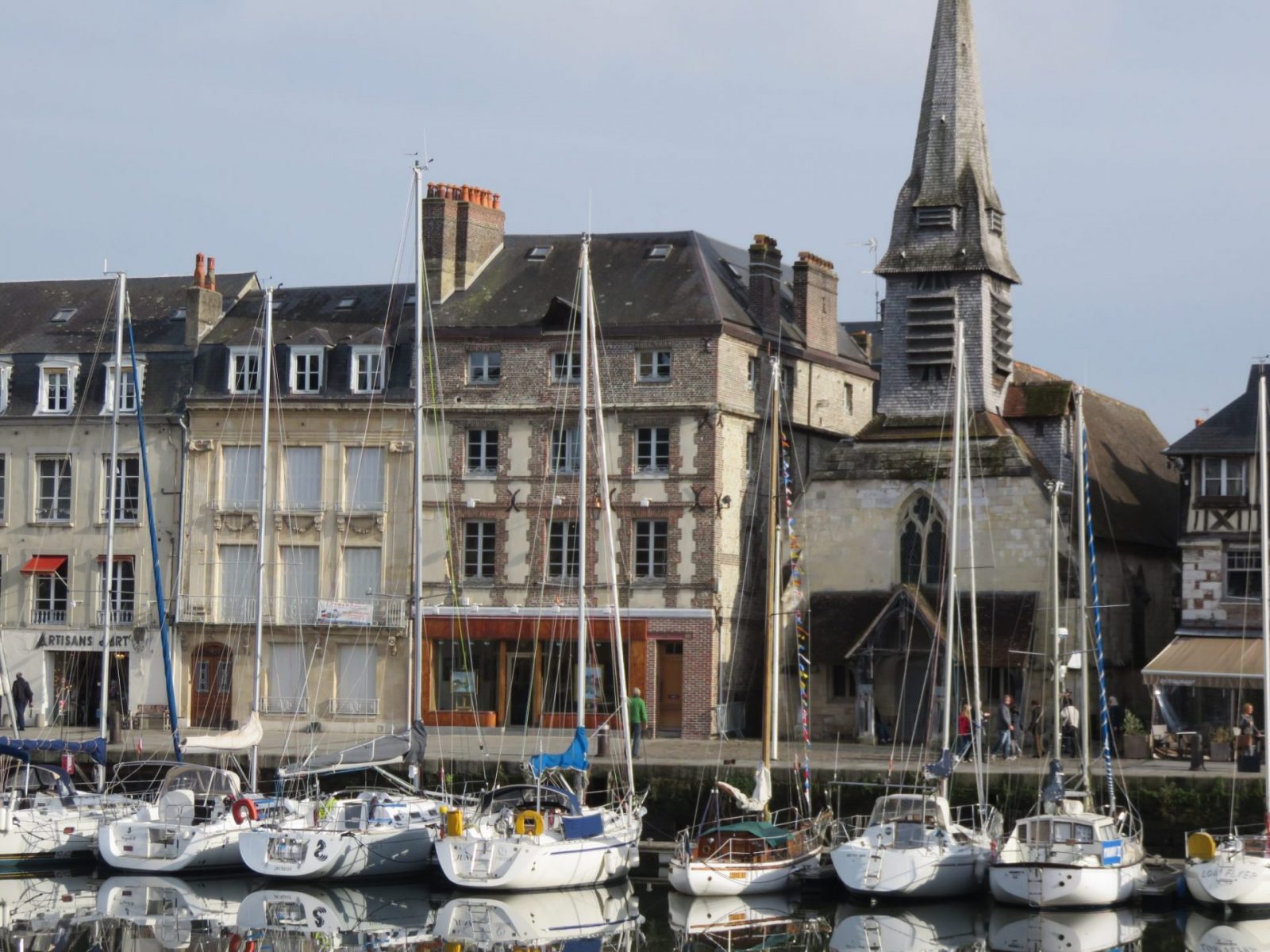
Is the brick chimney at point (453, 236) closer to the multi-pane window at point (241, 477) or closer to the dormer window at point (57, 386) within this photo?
the multi-pane window at point (241, 477)

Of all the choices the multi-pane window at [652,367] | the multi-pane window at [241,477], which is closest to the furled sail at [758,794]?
the multi-pane window at [652,367]

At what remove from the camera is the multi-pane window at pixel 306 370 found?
164ft

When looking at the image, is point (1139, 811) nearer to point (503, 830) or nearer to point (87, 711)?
point (503, 830)

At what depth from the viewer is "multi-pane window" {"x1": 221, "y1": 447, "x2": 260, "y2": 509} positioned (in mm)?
49594

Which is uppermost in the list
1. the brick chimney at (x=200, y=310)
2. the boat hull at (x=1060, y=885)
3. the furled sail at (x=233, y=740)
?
the brick chimney at (x=200, y=310)

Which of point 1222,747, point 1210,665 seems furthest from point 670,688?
point 1222,747

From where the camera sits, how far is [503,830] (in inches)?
1383

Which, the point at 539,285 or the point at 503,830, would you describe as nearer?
the point at 503,830

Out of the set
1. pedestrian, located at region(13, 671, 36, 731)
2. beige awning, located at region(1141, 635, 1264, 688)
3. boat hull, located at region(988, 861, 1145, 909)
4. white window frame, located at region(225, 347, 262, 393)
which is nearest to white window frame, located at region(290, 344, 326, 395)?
white window frame, located at region(225, 347, 262, 393)

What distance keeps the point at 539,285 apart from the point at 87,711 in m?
13.7

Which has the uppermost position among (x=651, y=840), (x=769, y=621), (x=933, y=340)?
(x=933, y=340)

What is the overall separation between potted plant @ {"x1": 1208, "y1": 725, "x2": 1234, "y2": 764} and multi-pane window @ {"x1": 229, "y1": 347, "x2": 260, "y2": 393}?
21.9m

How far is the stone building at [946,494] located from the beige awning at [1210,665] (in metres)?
2.20

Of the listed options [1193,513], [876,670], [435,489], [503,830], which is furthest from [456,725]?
[1193,513]
